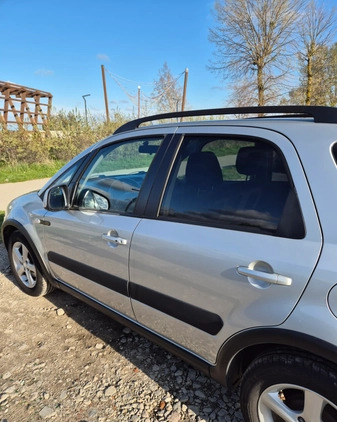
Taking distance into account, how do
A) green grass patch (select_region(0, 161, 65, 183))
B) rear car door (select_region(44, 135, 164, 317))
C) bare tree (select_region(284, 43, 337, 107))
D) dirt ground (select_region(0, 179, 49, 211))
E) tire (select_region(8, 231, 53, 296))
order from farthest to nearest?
bare tree (select_region(284, 43, 337, 107))
green grass patch (select_region(0, 161, 65, 183))
dirt ground (select_region(0, 179, 49, 211))
tire (select_region(8, 231, 53, 296))
rear car door (select_region(44, 135, 164, 317))

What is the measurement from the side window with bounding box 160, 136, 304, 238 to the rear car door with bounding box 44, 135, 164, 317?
0.86 feet

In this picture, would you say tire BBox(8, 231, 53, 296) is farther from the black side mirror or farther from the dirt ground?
the dirt ground

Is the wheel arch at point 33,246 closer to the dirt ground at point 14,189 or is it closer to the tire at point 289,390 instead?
the tire at point 289,390

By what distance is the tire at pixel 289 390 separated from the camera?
A: 127 centimetres

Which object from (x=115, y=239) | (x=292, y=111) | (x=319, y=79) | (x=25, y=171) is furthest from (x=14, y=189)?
(x=319, y=79)

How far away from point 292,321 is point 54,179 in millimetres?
2307

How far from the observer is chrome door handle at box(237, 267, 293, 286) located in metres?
1.32

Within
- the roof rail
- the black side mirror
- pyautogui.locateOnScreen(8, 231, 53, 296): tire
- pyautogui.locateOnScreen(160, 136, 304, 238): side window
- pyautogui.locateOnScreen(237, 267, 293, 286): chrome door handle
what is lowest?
pyautogui.locateOnScreen(8, 231, 53, 296): tire

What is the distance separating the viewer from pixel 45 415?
194cm

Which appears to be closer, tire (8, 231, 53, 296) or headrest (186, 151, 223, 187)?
headrest (186, 151, 223, 187)

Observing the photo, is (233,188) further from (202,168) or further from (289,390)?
(289,390)

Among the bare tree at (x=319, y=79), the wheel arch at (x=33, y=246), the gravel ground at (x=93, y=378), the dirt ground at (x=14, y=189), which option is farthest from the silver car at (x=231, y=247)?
the bare tree at (x=319, y=79)

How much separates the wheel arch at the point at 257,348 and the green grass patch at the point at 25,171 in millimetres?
10723

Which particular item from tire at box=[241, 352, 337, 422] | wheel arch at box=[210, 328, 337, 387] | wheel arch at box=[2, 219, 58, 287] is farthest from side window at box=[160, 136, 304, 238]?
wheel arch at box=[2, 219, 58, 287]
